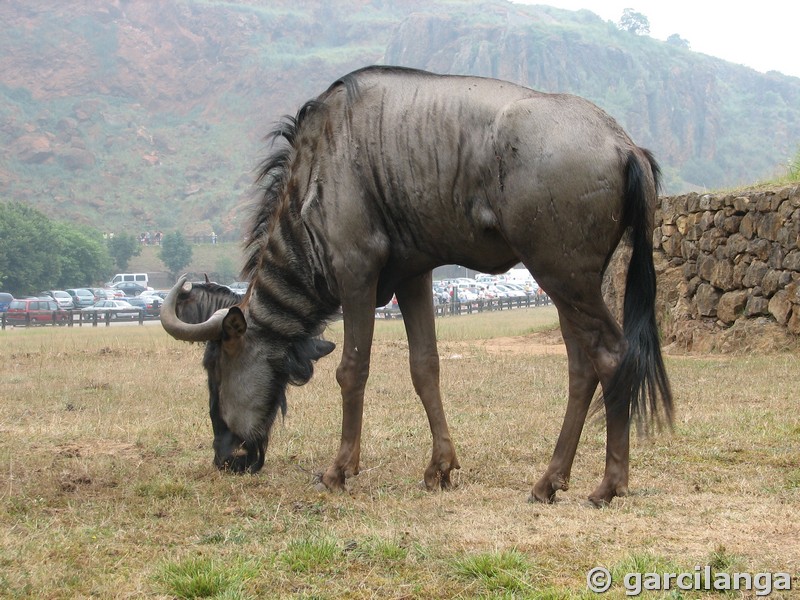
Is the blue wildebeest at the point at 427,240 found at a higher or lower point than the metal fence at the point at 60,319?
higher

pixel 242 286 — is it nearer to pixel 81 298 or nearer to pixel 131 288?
pixel 81 298

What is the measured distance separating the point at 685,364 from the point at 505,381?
3.82 m

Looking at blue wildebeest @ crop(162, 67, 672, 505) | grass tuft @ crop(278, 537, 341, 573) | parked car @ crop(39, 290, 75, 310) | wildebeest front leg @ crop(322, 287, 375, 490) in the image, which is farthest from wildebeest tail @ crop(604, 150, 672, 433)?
parked car @ crop(39, 290, 75, 310)

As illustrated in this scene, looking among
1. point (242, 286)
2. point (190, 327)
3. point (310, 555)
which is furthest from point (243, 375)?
point (310, 555)

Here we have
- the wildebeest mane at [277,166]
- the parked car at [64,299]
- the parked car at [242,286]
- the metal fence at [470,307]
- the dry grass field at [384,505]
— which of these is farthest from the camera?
the parked car at [64,299]

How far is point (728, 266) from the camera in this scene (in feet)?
58.4

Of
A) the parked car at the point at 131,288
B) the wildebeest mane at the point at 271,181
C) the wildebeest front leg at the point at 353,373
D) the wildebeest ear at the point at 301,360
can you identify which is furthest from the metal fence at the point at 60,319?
the parked car at the point at 131,288

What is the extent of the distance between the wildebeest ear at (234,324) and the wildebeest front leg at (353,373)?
0.88 m

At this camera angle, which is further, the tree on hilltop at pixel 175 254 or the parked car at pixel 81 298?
the tree on hilltop at pixel 175 254

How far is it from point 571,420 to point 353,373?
1622 millimetres

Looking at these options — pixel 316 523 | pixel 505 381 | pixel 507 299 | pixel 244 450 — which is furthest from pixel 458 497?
pixel 507 299

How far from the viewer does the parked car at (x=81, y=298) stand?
6744 centimetres

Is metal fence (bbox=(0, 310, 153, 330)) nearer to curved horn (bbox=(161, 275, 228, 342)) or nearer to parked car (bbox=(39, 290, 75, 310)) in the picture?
parked car (bbox=(39, 290, 75, 310))

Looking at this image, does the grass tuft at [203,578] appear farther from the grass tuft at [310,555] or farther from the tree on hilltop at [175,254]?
the tree on hilltop at [175,254]
